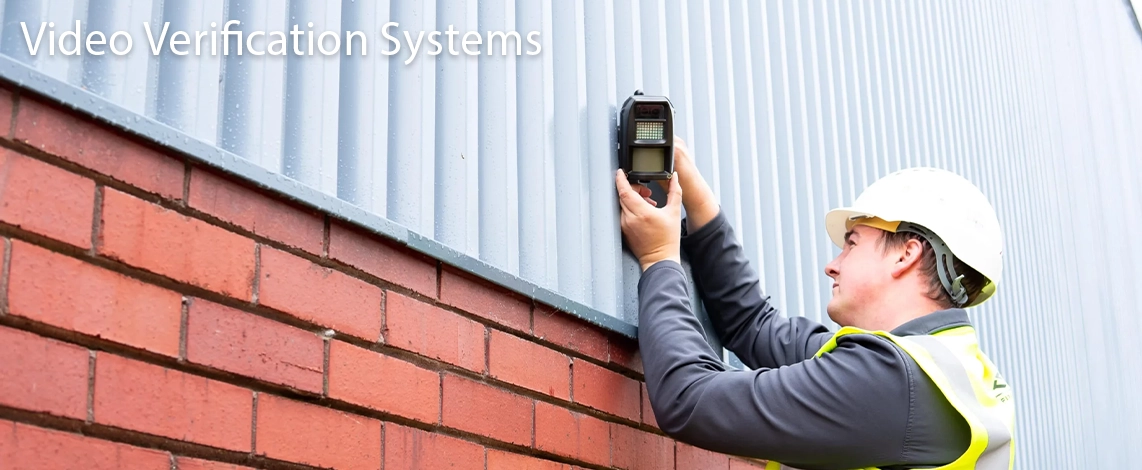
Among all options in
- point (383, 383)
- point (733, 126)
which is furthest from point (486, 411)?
point (733, 126)

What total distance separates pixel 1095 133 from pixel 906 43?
259cm

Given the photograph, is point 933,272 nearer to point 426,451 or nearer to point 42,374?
point 426,451

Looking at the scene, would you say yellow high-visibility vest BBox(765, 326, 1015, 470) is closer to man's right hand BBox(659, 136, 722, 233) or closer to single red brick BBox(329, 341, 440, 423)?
man's right hand BBox(659, 136, 722, 233)

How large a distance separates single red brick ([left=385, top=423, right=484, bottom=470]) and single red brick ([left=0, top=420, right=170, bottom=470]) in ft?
1.72

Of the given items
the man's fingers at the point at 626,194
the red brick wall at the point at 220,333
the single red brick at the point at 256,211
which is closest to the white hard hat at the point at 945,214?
the man's fingers at the point at 626,194

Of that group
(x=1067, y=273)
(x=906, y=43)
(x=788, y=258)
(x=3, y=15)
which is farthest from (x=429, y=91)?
(x=1067, y=273)

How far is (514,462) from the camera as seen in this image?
8.44 ft

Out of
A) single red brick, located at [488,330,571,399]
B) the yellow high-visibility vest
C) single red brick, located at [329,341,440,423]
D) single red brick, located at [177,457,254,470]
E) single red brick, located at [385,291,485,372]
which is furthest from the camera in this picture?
the yellow high-visibility vest

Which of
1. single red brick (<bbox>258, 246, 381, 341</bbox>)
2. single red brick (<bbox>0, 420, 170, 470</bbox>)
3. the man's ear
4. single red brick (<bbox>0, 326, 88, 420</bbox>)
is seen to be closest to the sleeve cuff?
the man's ear

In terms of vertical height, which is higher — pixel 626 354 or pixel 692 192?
pixel 692 192

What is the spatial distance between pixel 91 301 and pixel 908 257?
2.19 m

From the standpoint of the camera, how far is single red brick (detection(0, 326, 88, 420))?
63.5 inches

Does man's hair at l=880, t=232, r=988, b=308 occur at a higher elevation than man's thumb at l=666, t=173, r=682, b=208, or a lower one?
lower

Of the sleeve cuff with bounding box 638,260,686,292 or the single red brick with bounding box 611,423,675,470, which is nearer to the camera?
the single red brick with bounding box 611,423,675,470
